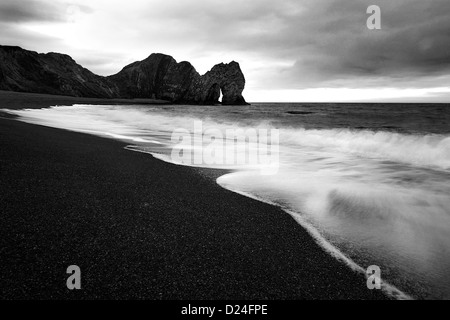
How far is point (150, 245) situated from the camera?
9.32ft

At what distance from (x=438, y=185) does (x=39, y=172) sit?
868 centimetres

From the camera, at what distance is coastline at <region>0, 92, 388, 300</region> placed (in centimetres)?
227

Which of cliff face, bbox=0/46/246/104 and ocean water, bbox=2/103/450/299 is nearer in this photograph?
ocean water, bbox=2/103/450/299

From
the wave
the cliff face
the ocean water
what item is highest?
the cliff face

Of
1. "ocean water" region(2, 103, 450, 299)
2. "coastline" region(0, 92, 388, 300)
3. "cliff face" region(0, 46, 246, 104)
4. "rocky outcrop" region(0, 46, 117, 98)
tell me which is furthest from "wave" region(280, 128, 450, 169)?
"rocky outcrop" region(0, 46, 117, 98)

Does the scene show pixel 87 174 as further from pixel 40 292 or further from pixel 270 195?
pixel 270 195

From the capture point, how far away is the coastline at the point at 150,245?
2.27 m

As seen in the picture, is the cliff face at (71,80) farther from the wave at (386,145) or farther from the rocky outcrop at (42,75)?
the wave at (386,145)

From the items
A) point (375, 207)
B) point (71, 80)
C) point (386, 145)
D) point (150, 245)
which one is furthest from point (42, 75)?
point (375, 207)

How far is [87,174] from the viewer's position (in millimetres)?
5035

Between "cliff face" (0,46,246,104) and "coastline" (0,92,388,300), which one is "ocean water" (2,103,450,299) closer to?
"coastline" (0,92,388,300)

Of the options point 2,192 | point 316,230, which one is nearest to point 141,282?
point 316,230

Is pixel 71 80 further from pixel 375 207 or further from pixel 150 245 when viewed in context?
pixel 375 207
